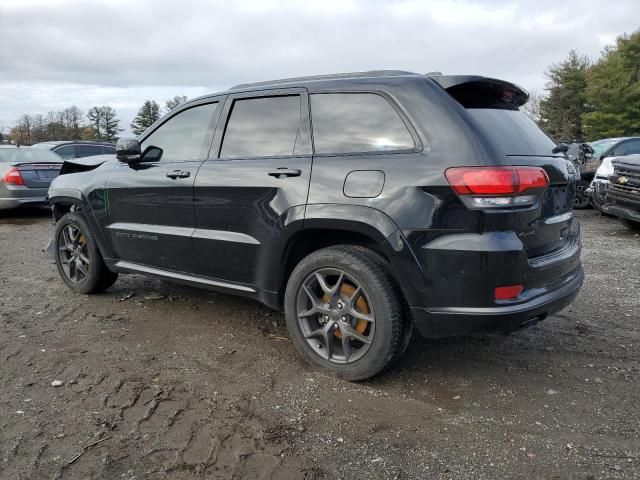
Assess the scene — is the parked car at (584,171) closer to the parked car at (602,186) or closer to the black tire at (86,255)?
the parked car at (602,186)

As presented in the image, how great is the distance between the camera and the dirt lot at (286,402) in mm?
2486

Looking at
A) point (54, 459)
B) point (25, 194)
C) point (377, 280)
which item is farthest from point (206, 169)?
point (25, 194)

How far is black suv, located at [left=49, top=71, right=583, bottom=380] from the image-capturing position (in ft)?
9.23

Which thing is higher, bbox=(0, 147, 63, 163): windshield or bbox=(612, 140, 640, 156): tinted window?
bbox=(612, 140, 640, 156): tinted window

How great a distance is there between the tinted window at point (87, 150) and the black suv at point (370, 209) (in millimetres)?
Answer: 15243

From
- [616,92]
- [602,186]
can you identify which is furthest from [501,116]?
[616,92]

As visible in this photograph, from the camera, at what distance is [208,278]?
3992 mm

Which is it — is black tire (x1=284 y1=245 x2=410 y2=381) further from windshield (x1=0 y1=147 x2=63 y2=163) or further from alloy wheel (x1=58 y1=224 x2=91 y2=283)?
windshield (x1=0 y1=147 x2=63 y2=163)

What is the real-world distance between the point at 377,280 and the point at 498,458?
1082mm

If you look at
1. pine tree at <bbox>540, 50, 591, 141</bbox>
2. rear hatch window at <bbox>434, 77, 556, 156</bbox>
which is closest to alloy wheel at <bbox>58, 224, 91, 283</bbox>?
rear hatch window at <bbox>434, 77, 556, 156</bbox>

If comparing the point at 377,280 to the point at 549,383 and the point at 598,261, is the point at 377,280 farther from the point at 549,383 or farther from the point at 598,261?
the point at 598,261

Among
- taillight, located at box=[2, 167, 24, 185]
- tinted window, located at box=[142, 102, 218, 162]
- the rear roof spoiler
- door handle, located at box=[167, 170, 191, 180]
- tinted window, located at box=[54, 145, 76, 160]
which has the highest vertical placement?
the rear roof spoiler

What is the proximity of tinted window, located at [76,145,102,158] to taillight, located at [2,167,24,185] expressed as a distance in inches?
300

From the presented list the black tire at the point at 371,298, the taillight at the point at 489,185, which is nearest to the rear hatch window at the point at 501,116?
the taillight at the point at 489,185
